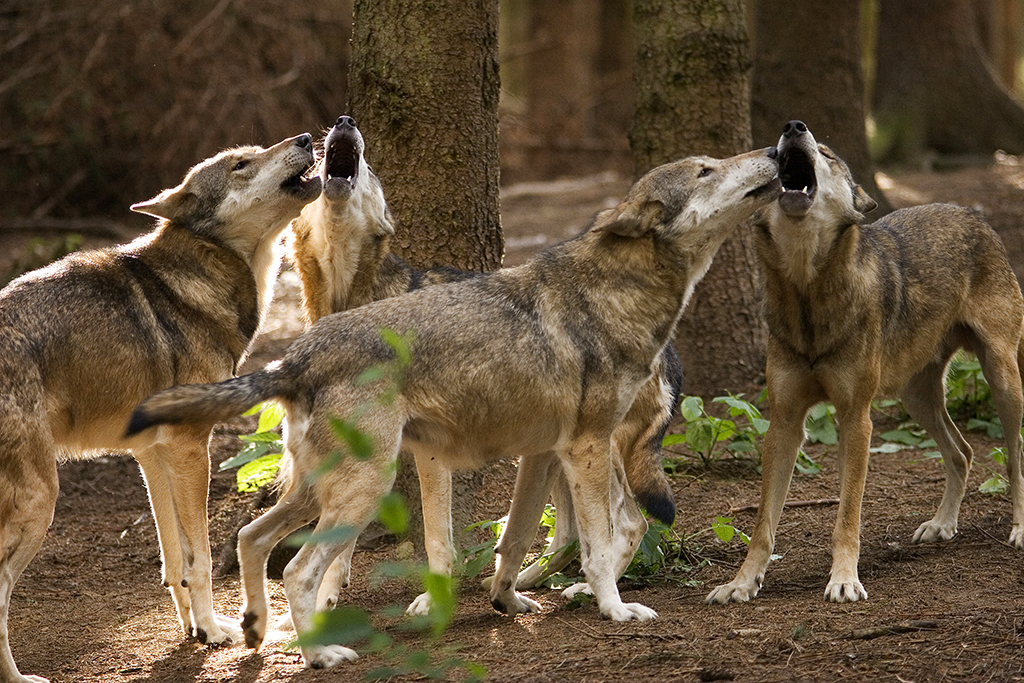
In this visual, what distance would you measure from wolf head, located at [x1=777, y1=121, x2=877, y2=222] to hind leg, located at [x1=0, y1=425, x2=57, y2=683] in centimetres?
387

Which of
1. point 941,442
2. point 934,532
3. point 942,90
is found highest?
point 942,90

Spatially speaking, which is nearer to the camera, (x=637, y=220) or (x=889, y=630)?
(x=889, y=630)

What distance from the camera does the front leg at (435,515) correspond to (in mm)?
5191

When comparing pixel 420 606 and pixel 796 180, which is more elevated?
pixel 796 180

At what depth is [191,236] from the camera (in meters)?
5.73

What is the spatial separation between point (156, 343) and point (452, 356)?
166 cm

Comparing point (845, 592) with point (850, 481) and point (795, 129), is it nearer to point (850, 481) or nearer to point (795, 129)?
point (850, 481)

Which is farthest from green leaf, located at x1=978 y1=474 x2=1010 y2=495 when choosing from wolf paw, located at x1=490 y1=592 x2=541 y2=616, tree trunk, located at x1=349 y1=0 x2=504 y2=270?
tree trunk, located at x1=349 y1=0 x2=504 y2=270

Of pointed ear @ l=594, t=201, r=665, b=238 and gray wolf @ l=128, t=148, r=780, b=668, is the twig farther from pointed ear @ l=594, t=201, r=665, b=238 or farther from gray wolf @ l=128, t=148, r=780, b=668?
pointed ear @ l=594, t=201, r=665, b=238

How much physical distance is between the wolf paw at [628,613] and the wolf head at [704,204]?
1781 millimetres

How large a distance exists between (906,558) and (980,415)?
8.58 ft

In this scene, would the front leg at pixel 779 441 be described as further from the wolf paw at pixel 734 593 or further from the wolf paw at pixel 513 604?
the wolf paw at pixel 513 604

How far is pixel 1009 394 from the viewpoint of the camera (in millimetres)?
6172

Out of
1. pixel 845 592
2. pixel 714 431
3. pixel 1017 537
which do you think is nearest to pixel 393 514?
pixel 845 592
